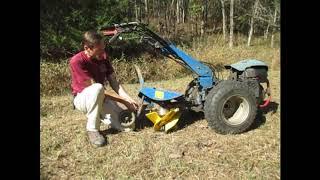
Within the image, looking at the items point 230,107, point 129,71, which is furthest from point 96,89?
point 129,71

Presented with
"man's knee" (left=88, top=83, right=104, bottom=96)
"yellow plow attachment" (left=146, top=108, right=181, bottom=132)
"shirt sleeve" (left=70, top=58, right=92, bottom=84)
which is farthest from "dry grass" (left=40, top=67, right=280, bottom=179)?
"shirt sleeve" (left=70, top=58, right=92, bottom=84)

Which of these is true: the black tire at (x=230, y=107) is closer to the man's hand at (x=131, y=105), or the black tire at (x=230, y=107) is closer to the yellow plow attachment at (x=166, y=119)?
the yellow plow attachment at (x=166, y=119)

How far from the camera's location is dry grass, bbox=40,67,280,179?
12.8 ft

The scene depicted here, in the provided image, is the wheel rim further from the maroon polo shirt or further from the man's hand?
the maroon polo shirt

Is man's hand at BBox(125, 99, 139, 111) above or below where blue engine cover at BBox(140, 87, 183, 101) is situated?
below

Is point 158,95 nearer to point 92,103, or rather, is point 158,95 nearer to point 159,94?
point 159,94

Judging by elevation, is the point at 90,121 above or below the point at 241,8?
below

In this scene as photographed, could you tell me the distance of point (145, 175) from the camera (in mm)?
Answer: 3877

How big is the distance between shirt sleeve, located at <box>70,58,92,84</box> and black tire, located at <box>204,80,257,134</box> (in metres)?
1.44

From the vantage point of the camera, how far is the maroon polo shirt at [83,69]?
462 centimetres
